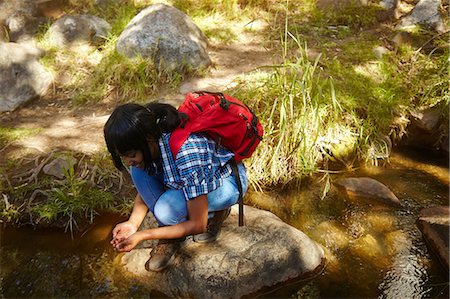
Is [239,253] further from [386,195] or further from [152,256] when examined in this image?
[386,195]

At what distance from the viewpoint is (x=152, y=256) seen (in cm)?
315

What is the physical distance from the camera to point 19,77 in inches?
223

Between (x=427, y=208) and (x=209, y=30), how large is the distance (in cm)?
439

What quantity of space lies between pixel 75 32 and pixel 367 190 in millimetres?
4961

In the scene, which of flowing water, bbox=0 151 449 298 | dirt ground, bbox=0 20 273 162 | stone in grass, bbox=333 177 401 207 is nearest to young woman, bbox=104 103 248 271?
flowing water, bbox=0 151 449 298

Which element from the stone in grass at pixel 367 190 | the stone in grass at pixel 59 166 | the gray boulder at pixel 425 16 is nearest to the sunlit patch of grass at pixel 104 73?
the stone in grass at pixel 59 166

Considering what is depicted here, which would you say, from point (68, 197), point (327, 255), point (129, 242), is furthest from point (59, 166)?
point (327, 255)

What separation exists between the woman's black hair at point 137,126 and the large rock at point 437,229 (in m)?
2.38

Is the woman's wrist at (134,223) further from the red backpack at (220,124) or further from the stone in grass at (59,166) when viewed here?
the stone in grass at (59,166)

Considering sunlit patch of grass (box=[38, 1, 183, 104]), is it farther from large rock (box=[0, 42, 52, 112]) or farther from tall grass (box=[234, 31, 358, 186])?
tall grass (box=[234, 31, 358, 186])

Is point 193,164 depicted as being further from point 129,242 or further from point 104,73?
point 104,73

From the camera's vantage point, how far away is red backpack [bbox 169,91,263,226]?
2406 millimetres

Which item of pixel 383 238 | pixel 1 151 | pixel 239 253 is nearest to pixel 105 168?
pixel 1 151

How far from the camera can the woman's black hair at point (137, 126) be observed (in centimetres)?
222
